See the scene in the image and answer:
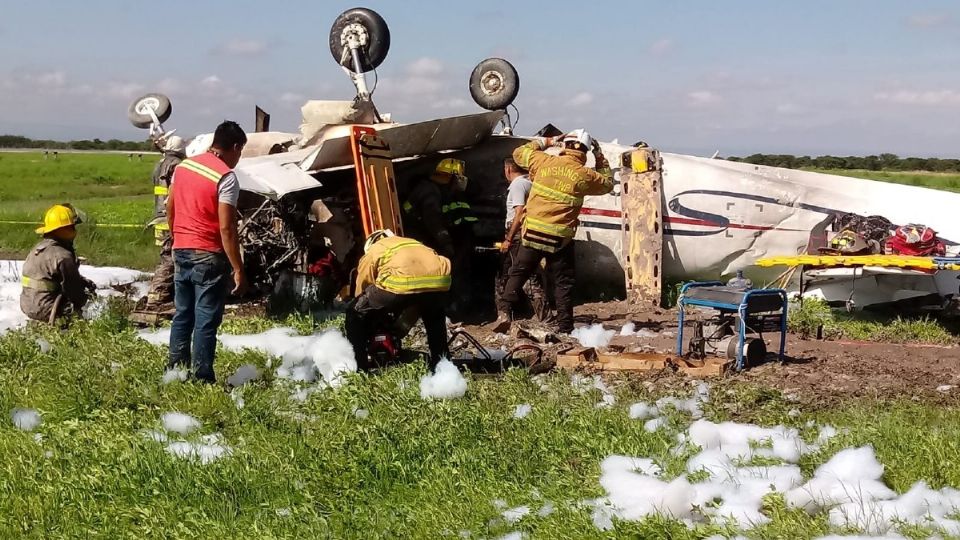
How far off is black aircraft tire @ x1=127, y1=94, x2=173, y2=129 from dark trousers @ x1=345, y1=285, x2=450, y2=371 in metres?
6.72

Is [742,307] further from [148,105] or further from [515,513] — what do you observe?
[148,105]

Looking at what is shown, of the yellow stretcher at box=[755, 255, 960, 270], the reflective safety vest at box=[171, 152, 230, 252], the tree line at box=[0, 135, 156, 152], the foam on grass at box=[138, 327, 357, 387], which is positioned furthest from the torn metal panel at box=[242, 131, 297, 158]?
the tree line at box=[0, 135, 156, 152]

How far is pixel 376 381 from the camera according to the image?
19.7ft

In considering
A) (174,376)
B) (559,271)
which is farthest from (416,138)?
(174,376)

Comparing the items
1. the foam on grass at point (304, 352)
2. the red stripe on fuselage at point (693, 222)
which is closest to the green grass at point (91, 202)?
the foam on grass at point (304, 352)

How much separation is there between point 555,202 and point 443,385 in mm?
3164

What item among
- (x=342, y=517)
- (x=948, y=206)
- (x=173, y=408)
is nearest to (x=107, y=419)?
(x=173, y=408)

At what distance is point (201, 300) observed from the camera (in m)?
6.28

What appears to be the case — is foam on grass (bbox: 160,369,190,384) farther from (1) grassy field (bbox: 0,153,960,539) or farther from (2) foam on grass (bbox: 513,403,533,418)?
(2) foam on grass (bbox: 513,403,533,418)

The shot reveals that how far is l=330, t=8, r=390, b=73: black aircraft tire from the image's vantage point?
11852 mm

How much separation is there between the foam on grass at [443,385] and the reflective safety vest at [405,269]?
0.55m

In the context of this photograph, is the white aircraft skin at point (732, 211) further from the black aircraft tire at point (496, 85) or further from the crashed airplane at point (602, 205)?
the black aircraft tire at point (496, 85)

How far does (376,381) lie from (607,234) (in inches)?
207

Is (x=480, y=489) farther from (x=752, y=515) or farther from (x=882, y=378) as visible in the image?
(x=882, y=378)
